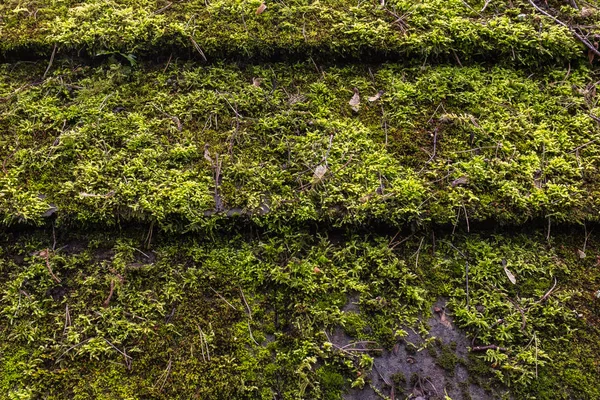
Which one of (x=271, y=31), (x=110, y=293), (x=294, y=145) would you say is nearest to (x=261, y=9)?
(x=271, y=31)

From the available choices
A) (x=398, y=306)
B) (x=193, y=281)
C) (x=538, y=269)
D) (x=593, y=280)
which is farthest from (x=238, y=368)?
(x=593, y=280)

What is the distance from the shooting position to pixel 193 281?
1797 millimetres

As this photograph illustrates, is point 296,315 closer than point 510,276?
Yes

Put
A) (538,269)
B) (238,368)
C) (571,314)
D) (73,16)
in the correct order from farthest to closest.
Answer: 1. (73,16)
2. (538,269)
3. (571,314)
4. (238,368)

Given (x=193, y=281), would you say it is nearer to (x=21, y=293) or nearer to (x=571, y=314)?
(x=21, y=293)

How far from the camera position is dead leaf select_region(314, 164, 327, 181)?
6.48ft

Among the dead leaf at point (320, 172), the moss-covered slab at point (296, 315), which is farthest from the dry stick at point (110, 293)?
the dead leaf at point (320, 172)

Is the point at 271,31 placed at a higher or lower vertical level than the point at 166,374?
higher

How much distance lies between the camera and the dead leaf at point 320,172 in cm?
198

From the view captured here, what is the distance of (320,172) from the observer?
78.7 inches

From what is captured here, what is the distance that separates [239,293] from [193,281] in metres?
0.21

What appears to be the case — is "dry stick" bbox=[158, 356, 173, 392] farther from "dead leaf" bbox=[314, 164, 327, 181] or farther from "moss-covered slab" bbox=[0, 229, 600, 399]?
"dead leaf" bbox=[314, 164, 327, 181]

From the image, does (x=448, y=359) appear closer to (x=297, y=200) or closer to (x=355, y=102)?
(x=297, y=200)

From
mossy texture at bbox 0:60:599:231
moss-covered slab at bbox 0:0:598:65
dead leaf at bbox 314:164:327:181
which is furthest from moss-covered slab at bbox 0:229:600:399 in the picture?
moss-covered slab at bbox 0:0:598:65
